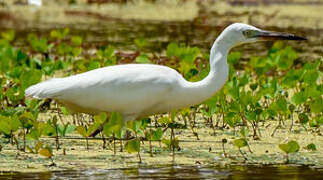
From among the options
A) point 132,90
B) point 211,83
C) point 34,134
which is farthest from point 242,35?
point 34,134

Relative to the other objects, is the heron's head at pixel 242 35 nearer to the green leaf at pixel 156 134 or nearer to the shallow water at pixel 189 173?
the green leaf at pixel 156 134

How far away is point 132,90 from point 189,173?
40.0 inches

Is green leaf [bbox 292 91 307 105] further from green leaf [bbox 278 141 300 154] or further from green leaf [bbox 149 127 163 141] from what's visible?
green leaf [bbox 149 127 163 141]

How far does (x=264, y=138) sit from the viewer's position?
269 inches

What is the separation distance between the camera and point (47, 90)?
255 inches

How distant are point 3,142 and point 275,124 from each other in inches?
85.7

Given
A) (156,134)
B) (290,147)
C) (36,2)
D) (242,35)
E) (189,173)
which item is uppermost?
(36,2)

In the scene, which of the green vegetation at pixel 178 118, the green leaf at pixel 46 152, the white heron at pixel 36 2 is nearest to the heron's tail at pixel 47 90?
the green vegetation at pixel 178 118

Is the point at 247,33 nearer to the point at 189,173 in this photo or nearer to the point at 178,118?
the point at 178,118

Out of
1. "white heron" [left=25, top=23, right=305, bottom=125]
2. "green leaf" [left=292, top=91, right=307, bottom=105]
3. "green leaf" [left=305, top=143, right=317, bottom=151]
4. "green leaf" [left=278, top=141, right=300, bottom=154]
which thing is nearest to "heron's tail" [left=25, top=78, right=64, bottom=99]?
"white heron" [left=25, top=23, right=305, bottom=125]

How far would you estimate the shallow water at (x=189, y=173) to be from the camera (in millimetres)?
5500

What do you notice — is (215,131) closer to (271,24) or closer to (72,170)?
(72,170)

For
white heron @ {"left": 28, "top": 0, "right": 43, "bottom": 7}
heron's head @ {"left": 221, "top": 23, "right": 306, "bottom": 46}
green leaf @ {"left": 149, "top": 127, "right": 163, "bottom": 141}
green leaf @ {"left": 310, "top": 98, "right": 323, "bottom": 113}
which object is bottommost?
green leaf @ {"left": 149, "top": 127, "right": 163, "bottom": 141}

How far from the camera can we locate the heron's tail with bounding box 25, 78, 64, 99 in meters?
6.45
